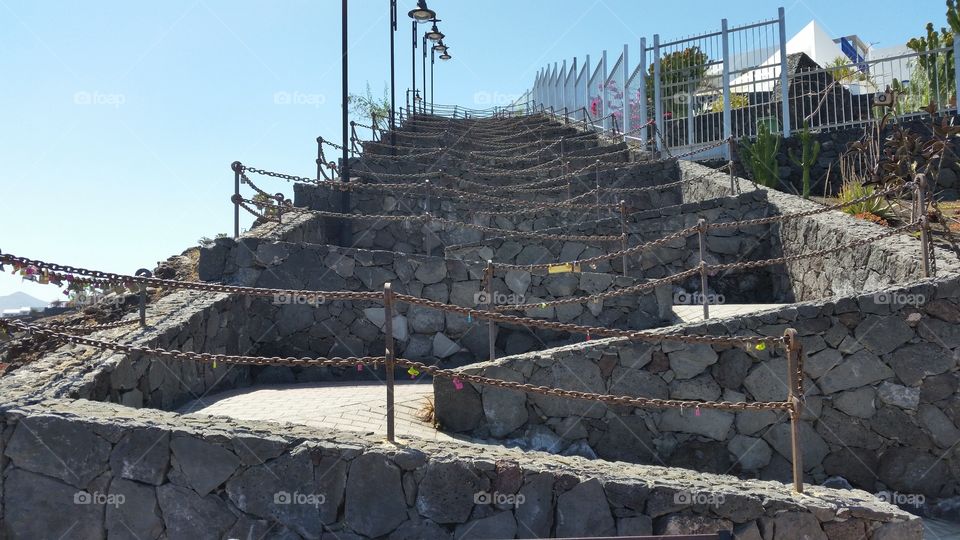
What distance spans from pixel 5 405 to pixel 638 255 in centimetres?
698

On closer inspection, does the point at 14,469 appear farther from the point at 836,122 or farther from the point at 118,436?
the point at 836,122

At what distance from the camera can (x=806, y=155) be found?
39.0 ft

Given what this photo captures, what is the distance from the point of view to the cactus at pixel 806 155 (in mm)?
11180

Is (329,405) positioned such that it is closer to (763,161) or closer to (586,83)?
(763,161)

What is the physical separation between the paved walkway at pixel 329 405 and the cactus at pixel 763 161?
798 cm

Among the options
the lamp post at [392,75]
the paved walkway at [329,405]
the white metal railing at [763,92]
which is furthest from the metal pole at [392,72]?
the paved walkway at [329,405]

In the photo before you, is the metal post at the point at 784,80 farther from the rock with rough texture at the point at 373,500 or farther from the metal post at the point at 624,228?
the rock with rough texture at the point at 373,500

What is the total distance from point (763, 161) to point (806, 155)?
0.69 metres

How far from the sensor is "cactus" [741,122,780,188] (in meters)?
12.0

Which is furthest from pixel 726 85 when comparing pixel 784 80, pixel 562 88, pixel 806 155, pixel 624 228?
pixel 562 88

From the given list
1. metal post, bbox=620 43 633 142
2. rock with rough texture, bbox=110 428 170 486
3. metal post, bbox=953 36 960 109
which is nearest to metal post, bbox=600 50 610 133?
metal post, bbox=620 43 633 142

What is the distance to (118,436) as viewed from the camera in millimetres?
3770

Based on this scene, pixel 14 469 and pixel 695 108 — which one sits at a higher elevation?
pixel 695 108

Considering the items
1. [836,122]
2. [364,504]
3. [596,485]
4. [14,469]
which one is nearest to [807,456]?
[596,485]
